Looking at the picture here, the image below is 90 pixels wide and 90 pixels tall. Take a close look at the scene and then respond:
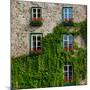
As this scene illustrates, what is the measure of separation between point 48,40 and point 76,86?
1.05m

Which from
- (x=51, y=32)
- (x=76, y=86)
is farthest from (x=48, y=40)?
(x=76, y=86)

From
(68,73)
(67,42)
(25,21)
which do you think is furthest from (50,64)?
(25,21)

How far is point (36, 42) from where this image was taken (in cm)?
678

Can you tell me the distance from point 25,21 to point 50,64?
3.07ft

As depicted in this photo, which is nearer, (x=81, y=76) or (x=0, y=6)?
(x=0, y=6)

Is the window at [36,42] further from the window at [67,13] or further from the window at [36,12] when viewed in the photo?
the window at [67,13]

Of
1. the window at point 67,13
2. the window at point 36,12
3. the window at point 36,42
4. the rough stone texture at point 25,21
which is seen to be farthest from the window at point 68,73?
the window at point 36,12

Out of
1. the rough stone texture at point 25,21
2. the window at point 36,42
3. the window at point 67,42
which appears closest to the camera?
the rough stone texture at point 25,21

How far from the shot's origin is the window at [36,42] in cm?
676

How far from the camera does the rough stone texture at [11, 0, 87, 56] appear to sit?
662 cm

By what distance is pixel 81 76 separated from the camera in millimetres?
7070

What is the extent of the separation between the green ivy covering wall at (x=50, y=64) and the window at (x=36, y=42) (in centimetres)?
8

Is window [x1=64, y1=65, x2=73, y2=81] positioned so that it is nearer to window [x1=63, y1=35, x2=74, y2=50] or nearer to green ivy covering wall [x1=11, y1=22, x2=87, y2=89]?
green ivy covering wall [x1=11, y1=22, x2=87, y2=89]

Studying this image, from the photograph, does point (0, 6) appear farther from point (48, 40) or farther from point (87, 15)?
point (87, 15)
